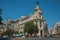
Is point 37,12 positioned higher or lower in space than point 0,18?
higher

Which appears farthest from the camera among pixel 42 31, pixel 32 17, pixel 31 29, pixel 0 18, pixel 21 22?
pixel 21 22

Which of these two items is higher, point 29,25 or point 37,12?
point 37,12

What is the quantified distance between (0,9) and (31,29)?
5684cm

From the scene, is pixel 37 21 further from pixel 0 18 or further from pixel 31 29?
pixel 0 18

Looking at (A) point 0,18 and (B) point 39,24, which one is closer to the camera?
(A) point 0,18

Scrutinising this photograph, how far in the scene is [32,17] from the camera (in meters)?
145

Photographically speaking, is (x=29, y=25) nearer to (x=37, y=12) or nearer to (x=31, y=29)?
(x=31, y=29)

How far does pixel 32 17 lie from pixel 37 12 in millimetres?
5910

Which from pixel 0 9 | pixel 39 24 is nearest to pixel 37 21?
pixel 39 24

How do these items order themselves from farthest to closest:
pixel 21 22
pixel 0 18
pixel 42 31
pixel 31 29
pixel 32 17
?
pixel 21 22
pixel 32 17
pixel 42 31
pixel 31 29
pixel 0 18

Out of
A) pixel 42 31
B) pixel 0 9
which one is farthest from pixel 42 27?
pixel 0 9

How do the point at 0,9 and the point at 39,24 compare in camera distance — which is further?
the point at 39,24

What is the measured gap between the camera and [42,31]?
135125mm

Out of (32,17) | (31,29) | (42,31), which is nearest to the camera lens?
(31,29)
